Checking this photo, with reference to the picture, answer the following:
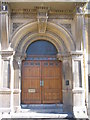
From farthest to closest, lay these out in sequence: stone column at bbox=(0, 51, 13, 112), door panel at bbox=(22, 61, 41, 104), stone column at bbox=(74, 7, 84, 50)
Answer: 1. door panel at bbox=(22, 61, 41, 104)
2. stone column at bbox=(74, 7, 84, 50)
3. stone column at bbox=(0, 51, 13, 112)

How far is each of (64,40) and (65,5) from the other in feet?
5.30

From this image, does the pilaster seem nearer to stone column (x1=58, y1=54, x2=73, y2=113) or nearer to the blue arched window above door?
the blue arched window above door

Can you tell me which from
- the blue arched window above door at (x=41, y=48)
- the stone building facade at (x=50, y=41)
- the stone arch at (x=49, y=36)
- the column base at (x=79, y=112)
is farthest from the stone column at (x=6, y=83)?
the column base at (x=79, y=112)

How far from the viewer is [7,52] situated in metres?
7.21

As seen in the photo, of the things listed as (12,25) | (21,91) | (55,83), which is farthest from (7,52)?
(55,83)

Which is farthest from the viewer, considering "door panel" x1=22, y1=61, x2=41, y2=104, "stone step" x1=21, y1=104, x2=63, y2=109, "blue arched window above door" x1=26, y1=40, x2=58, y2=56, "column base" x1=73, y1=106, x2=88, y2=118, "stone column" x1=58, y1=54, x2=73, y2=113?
"blue arched window above door" x1=26, y1=40, x2=58, y2=56

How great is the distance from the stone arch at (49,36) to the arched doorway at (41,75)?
387 millimetres

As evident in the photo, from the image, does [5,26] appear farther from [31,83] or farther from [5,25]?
[31,83]

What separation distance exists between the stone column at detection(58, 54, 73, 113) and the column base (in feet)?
1.52

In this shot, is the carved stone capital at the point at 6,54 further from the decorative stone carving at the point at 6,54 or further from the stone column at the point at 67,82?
the stone column at the point at 67,82

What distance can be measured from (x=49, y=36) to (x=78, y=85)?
2.75 m

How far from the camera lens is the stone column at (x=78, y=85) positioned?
7.02 metres

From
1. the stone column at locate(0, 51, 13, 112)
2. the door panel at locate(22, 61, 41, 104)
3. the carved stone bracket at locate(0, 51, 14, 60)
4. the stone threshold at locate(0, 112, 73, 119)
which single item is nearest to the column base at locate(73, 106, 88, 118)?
the stone threshold at locate(0, 112, 73, 119)

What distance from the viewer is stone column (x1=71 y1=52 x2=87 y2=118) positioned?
7023mm
